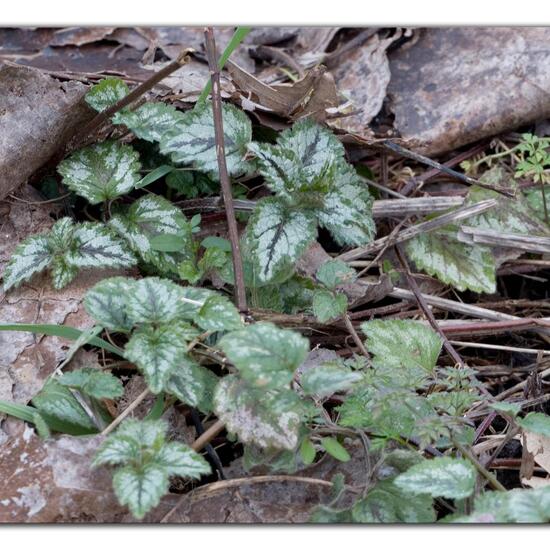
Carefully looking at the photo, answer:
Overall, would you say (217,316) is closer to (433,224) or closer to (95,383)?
(95,383)

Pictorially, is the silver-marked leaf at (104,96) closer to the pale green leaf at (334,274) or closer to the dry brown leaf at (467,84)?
the pale green leaf at (334,274)

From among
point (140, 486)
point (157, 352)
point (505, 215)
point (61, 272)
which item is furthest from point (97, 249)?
point (505, 215)

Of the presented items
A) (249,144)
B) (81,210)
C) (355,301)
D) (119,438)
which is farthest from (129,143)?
(119,438)

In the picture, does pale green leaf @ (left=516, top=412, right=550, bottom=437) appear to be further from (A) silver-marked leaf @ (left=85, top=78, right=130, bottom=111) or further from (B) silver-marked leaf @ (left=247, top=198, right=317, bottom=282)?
(A) silver-marked leaf @ (left=85, top=78, right=130, bottom=111)

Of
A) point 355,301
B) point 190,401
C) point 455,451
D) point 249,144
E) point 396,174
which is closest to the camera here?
point 190,401

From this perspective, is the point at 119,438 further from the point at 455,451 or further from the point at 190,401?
the point at 455,451

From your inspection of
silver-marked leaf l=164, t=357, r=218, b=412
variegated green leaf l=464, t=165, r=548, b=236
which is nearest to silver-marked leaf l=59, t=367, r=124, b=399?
silver-marked leaf l=164, t=357, r=218, b=412

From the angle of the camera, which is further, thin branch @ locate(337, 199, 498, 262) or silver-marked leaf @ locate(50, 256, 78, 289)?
thin branch @ locate(337, 199, 498, 262)
